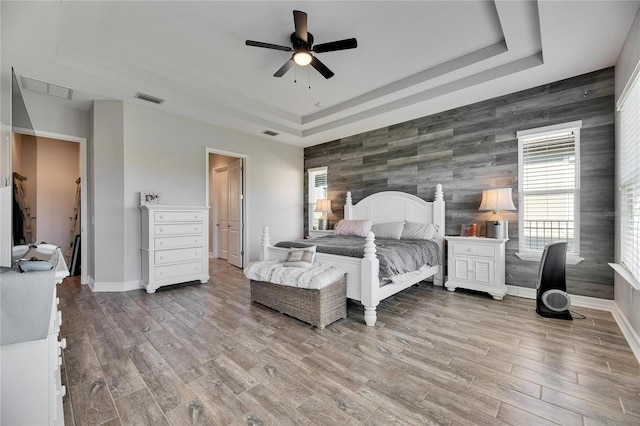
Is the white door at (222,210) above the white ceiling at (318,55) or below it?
below

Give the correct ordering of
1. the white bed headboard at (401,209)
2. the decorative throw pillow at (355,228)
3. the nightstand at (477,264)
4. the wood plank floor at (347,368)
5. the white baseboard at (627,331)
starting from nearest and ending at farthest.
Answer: the wood plank floor at (347,368)
the white baseboard at (627,331)
the nightstand at (477,264)
the white bed headboard at (401,209)
the decorative throw pillow at (355,228)

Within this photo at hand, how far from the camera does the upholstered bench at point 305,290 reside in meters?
2.65

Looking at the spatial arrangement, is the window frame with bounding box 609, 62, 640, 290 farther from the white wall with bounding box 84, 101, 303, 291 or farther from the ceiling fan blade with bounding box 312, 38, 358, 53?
the white wall with bounding box 84, 101, 303, 291

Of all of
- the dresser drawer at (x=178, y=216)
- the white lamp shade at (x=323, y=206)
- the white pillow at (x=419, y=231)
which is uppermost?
the white lamp shade at (x=323, y=206)

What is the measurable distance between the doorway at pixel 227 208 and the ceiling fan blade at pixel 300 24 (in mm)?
3056

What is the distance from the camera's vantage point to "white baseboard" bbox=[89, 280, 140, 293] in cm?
389

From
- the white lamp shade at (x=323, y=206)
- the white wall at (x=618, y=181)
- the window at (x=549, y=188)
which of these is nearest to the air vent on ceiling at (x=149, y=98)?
the white lamp shade at (x=323, y=206)

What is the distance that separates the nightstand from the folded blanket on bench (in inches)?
77.0

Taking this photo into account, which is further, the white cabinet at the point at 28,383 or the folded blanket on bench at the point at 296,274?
the folded blanket on bench at the point at 296,274

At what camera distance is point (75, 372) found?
6.33 feet

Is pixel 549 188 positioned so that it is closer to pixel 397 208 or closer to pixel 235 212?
pixel 397 208

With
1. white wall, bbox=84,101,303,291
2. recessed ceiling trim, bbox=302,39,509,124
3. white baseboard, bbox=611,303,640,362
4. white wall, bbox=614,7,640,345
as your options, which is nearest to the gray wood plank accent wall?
white wall, bbox=614,7,640,345

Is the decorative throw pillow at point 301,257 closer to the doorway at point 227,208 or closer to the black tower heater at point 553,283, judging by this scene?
the black tower heater at point 553,283

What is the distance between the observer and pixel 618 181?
2.87 metres
